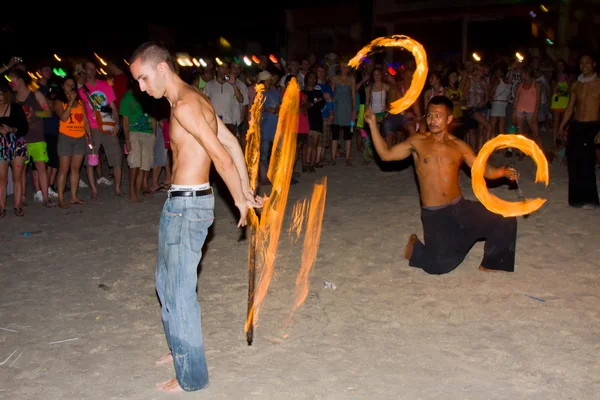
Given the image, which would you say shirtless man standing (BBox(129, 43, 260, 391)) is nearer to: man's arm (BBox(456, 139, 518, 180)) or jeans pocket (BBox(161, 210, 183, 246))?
jeans pocket (BBox(161, 210, 183, 246))

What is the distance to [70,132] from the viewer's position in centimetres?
903

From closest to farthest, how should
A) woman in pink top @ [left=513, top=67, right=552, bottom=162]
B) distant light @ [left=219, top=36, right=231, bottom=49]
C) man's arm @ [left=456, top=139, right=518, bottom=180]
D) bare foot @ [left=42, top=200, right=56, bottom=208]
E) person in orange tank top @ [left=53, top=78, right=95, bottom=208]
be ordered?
man's arm @ [left=456, top=139, right=518, bottom=180]
person in orange tank top @ [left=53, top=78, right=95, bottom=208]
bare foot @ [left=42, top=200, right=56, bottom=208]
woman in pink top @ [left=513, top=67, right=552, bottom=162]
distant light @ [left=219, top=36, right=231, bottom=49]

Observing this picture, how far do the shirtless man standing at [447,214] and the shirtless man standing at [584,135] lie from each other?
313 cm

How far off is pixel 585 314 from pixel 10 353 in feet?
14.3

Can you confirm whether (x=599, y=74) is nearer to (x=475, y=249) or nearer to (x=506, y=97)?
(x=475, y=249)

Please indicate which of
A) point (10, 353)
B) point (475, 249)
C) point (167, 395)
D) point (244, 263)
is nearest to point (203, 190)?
point (167, 395)

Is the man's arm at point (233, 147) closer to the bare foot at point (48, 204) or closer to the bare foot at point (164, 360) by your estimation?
the bare foot at point (164, 360)

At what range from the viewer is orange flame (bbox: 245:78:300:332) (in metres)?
6.50

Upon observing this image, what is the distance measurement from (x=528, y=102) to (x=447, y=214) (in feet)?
24.4

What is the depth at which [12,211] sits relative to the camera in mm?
9062

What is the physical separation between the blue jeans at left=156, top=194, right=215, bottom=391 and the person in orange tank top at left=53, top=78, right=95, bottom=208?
19.1ft

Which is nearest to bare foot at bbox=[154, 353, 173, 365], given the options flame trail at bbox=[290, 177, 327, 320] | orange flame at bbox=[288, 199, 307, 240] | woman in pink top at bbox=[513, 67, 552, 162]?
flame trail at bbox=[290, 177, 327, 320]

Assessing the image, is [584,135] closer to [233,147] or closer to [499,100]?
[499,100]

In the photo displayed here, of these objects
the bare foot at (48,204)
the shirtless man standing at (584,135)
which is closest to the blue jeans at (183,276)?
the bare foot at (48,204)
